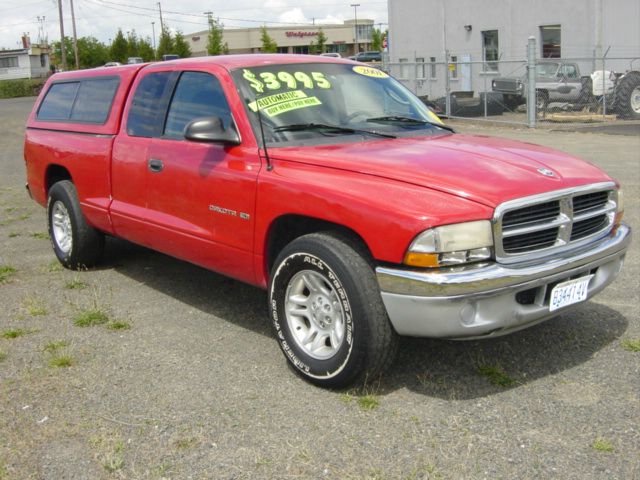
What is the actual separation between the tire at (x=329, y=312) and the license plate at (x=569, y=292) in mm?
849

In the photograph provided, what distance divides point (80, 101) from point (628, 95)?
17.6 meters

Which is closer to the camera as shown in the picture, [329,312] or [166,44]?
[329,312]

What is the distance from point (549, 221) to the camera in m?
3.91

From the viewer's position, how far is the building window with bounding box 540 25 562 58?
88.1ft

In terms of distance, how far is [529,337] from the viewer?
4793mm

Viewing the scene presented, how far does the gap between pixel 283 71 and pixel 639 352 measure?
2.82 meters

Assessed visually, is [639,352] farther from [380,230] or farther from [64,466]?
[64,466]

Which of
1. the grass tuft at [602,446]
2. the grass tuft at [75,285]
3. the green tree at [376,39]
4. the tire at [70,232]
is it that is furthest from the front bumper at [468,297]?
the green tree at [376,39]

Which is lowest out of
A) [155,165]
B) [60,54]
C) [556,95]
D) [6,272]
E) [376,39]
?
[6,272]

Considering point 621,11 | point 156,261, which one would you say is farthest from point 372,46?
point 156,261

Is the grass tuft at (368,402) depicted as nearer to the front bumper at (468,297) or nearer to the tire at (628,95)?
the front bumper at (468,297)

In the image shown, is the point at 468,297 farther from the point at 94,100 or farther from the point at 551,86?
the point at 551,86

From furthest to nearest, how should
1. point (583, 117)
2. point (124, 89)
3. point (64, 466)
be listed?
point (583, 117), point (124, 89), point (64, 466)

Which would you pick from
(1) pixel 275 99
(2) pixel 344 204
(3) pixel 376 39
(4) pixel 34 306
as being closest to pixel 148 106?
(1) pixel 275 99
